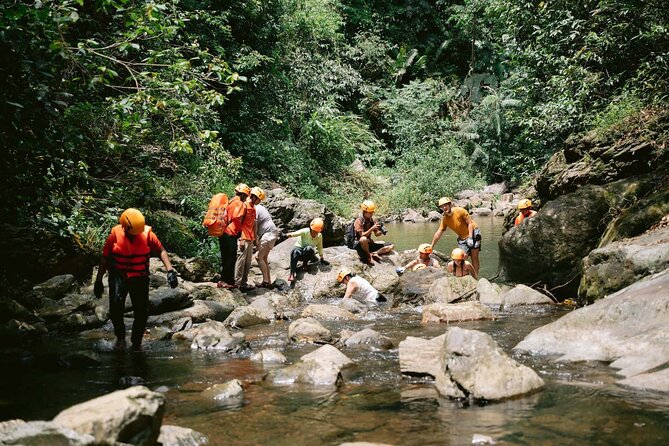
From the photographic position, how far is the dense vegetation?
304 inches

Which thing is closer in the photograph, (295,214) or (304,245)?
(304,245)

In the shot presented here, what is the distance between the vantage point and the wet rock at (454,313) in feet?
32.7

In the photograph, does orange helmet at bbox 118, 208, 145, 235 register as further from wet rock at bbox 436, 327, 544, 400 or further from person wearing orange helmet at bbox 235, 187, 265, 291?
person wearing orange helmet at bbox 235, 187, 265, 291

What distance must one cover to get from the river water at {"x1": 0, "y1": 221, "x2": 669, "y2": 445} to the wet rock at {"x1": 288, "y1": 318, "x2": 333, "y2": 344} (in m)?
0.38

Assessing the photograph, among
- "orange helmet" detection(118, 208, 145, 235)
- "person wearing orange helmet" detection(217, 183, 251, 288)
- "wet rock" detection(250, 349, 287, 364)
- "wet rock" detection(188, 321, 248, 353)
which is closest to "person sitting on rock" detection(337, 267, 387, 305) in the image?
"person wearing orange helmet" detection(217, 183, 251, 288)

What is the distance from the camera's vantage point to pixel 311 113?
26.4 meters

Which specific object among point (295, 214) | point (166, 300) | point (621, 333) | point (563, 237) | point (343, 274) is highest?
point (295, 214)

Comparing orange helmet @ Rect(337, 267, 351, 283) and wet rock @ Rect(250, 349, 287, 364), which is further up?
orange helmet @ Rect(337, 267, 351, 283)

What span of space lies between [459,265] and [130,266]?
270 inches

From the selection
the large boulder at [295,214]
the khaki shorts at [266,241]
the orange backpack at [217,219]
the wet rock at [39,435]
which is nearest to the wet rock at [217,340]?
the orange backpack at [217,219]

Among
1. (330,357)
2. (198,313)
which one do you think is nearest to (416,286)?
(198,313)

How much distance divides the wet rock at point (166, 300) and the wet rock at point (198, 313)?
97 millimetres

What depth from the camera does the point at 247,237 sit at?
1253 centimetres

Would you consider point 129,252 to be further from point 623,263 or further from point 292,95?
point 292,95
